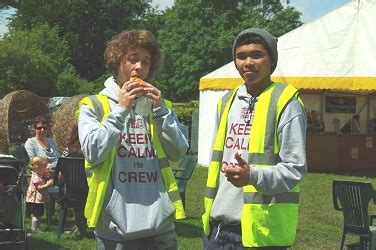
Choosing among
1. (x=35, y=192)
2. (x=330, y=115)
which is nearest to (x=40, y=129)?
(x=35, y=192)

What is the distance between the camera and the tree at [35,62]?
39938mm

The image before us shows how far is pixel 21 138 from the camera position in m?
19.5

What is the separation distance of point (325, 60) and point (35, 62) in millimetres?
27206

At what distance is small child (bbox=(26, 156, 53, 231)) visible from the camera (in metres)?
8.88

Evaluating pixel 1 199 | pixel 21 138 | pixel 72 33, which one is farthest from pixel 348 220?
pixel 72 33

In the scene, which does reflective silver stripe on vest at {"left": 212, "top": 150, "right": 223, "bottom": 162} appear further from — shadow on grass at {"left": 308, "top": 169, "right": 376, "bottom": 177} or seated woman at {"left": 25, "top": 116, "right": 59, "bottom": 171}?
shadow on grass at {"left": 308, "top": 169, "right": 376, "bottom": 177}

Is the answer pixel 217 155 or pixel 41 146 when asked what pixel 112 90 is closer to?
pixel 217 155

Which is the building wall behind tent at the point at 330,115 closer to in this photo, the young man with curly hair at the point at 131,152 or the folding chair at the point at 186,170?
the folding chair at the point at 186,170

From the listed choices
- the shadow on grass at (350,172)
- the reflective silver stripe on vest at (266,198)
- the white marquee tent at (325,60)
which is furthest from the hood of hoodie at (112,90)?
the shadow on grass at (350,172)

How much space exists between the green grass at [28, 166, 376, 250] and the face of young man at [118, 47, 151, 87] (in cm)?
484

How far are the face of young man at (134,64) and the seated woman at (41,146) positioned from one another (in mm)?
6360

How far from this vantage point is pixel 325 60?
17.2 m

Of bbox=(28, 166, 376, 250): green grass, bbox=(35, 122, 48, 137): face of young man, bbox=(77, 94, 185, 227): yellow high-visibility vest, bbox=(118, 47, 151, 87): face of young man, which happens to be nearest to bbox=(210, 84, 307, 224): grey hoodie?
bbox=(77, 94, 185, 227): yellow high-visibility vest

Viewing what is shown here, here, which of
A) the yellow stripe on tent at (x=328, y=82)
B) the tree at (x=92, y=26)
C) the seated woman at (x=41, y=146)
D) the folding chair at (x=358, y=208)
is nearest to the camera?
the folding chair at (x=358, y=208)
